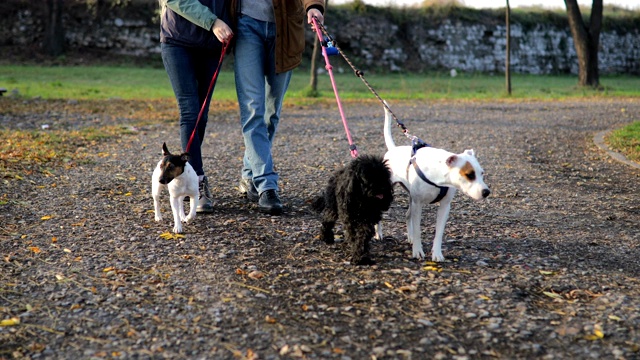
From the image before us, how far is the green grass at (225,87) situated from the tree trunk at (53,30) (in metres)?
3.05

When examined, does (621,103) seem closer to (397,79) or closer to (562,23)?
(397,79)

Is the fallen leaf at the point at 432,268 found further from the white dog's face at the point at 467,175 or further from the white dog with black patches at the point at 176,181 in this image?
the white dog with black patches at the point at 176,181

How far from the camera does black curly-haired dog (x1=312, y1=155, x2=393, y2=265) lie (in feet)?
14.2

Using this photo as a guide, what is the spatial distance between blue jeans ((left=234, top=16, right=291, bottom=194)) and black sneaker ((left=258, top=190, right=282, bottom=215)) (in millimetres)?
48

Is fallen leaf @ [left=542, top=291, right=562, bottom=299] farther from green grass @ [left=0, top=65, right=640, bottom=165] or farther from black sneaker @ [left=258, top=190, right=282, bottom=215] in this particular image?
green grass @ [left=0, top=65, right=640, bottom=165]

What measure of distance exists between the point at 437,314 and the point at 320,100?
588 inches

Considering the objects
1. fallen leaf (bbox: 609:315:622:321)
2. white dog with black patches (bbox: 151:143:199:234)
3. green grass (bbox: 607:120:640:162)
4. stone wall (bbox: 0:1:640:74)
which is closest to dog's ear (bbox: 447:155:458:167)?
fallen leaf (bbox: 609:315:622:321)

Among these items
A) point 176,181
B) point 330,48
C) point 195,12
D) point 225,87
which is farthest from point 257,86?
point 225,87

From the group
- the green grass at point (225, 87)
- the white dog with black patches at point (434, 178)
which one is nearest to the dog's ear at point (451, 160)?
the white dog with black patches at point (434, 178)

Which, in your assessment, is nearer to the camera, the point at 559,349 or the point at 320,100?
the point at 559,349

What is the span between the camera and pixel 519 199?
6.82 meters

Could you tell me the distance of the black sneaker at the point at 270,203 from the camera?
582 centimetres

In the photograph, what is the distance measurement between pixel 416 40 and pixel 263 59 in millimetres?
30911

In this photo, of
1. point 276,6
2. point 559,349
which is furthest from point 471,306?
point 276,6
